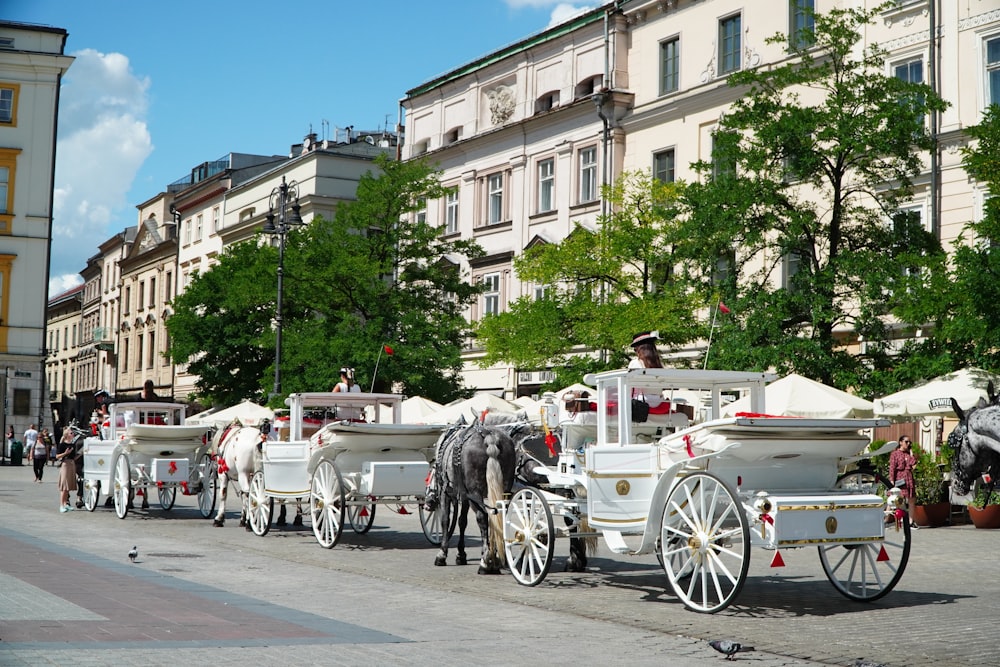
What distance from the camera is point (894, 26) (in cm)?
3150

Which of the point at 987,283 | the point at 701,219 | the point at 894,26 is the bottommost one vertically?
the point at 987,283

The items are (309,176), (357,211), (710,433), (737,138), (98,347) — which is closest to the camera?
(710,433)

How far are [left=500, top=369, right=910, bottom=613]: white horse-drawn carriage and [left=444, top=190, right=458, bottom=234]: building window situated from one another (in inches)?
1368

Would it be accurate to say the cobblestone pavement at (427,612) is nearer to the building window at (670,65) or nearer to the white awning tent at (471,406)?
the white awning tent at (471,406)

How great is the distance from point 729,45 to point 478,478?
2515 centimetres

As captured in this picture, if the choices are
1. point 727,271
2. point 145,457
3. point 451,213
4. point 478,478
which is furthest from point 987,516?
point 451,213

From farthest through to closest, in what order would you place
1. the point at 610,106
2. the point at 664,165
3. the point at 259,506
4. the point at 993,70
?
the point at 610,106 < the point at 664,165 < the point at 993,70 < the point at 259,506

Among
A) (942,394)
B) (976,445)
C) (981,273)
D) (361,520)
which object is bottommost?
(361,520)

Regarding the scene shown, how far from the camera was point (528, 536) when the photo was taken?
12547 mm

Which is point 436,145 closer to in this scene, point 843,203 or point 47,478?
point 47,478

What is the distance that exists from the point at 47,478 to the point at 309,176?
1903cm

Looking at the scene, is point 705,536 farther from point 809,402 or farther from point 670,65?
point 670,65

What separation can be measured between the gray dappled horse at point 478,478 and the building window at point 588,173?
84.7 feet

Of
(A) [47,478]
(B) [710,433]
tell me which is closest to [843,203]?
(B) [710,433]
